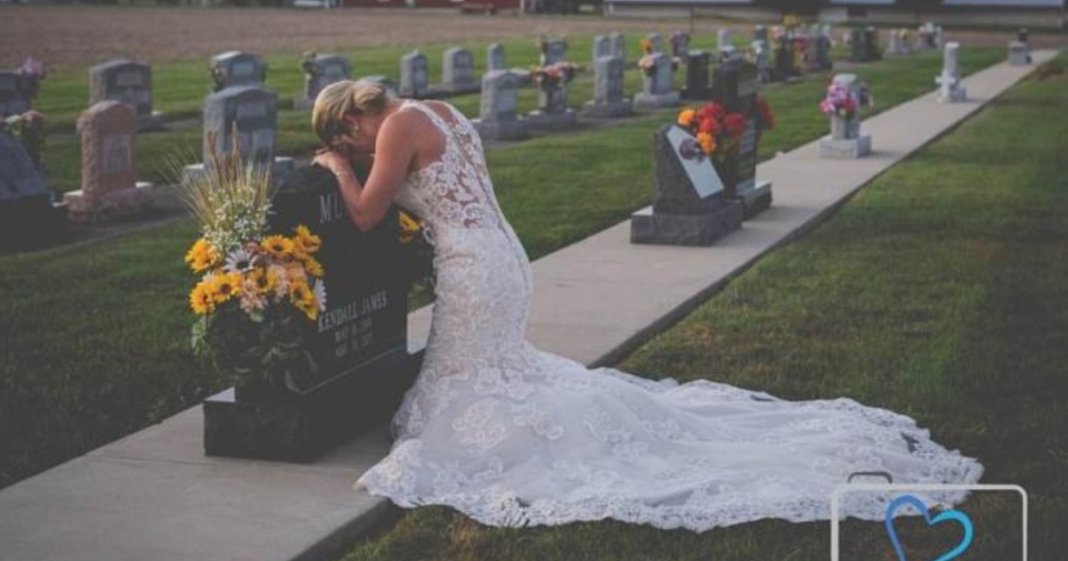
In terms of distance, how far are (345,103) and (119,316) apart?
4.26m

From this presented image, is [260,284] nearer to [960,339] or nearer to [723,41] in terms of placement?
[960,339]

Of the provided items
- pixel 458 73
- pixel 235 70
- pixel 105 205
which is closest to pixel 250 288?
pixel 105 205

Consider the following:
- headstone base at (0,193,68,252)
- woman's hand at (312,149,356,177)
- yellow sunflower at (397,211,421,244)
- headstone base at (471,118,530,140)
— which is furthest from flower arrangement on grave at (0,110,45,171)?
headstone base at (471,118,530,140)

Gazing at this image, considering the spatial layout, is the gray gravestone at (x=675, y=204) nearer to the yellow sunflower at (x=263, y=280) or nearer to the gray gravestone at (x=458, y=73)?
the yellow sunflower at (x=263, y=280)

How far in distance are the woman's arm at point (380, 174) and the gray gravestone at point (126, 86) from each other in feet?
56.5

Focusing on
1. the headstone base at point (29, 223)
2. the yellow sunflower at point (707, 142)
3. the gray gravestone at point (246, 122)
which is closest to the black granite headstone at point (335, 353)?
the yellow sunflower at point (707, 142)

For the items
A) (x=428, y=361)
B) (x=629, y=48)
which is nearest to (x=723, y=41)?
(x=629, y=48)

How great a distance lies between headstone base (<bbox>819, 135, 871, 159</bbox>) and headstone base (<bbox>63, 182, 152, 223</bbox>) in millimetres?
9497

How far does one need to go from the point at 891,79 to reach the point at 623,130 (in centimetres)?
1712

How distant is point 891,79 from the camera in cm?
4334

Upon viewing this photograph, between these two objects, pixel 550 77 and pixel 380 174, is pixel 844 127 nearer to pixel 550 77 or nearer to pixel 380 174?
pixel 550 77

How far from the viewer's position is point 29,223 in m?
15.6

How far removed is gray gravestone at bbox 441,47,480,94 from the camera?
37.0 meters

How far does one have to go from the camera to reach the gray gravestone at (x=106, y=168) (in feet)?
56.3
